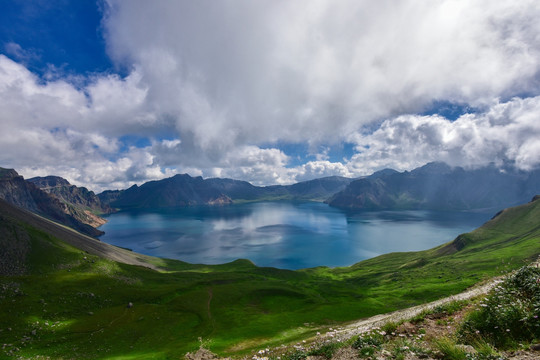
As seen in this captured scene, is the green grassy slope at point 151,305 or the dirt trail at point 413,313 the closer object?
the dirt trail at point 413,313

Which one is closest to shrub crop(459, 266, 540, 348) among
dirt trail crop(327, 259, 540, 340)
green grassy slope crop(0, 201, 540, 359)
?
dirt trail crop(327, 259, 540, 340)

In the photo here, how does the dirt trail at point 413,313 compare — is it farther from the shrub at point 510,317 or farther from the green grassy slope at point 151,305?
the green grassy slope at point 151,305

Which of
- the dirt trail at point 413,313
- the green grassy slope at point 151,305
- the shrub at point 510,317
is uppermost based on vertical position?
the shrub at point 510,317

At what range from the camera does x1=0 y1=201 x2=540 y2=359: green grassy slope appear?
1813 inches

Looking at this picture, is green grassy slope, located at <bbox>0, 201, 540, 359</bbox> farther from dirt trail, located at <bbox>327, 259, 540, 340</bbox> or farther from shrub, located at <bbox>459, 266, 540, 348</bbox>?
dirt trail, located at <bbox>327, 259, 540, 340</bbox>

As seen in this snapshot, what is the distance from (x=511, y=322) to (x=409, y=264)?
17177 cm

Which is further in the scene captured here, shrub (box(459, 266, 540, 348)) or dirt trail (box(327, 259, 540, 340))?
dirt trail (box(327, 259, 540, 340))

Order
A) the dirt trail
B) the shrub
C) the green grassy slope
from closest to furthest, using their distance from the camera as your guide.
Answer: the shrub → the dirt trail → the green grassy slope

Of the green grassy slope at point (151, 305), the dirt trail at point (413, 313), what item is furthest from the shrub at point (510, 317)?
the green grassy slope at point (151, 305)

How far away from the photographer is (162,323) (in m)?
59.7

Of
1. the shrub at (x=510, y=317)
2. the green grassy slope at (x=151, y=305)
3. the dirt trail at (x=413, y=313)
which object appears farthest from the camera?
the green grassy slope at (x=151, y=305)

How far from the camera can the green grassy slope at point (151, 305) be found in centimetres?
4606

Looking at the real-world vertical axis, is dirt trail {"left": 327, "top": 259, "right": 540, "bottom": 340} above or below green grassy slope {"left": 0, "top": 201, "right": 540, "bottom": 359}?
above

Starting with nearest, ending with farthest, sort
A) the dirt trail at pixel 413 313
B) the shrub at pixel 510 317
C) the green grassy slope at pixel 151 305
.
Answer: the shrub at pixel 510 317 → the dirt trail at pixel 413 313 → the green grassy slope at pixel 151 305
